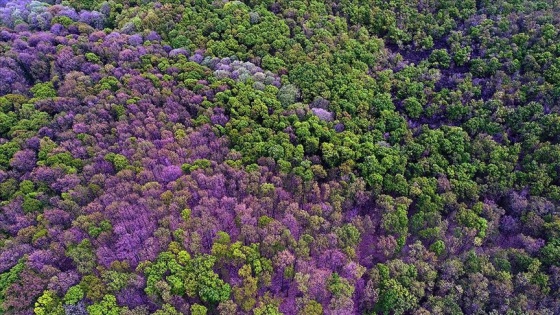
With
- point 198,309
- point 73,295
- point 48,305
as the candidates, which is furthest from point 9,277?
point 198,309

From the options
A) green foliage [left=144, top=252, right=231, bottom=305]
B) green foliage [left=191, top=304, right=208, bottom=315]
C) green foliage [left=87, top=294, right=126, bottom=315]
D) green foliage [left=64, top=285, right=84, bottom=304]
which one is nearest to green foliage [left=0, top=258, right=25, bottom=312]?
green foliage [left=64, top=285, right=84, bottom=304]

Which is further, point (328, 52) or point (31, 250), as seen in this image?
point (328, 52)

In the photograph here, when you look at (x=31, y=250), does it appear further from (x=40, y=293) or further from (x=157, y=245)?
(x=157, y=245)

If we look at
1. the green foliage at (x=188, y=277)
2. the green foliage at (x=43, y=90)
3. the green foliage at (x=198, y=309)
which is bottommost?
the green foliage at (x=198, y=309)

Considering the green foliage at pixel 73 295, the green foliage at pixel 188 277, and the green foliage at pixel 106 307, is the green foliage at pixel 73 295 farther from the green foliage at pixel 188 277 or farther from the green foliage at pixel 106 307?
the green foliage at pixel 188 277

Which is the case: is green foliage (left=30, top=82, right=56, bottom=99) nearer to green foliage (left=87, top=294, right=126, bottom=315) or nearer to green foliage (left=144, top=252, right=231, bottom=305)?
green foliage (left=144, top=252, right=231, bottom=305)

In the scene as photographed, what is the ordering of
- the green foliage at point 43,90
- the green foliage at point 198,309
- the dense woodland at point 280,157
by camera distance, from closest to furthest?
the green foliage at point 198,309, the dense woodland at point 280,157, the green foliage at point 43,90

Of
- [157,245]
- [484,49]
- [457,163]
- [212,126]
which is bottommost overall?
[157,245]

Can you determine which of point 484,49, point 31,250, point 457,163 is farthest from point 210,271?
point 484,49

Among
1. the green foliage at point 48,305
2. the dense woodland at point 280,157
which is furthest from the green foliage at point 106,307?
the green foliage at point 48,305
